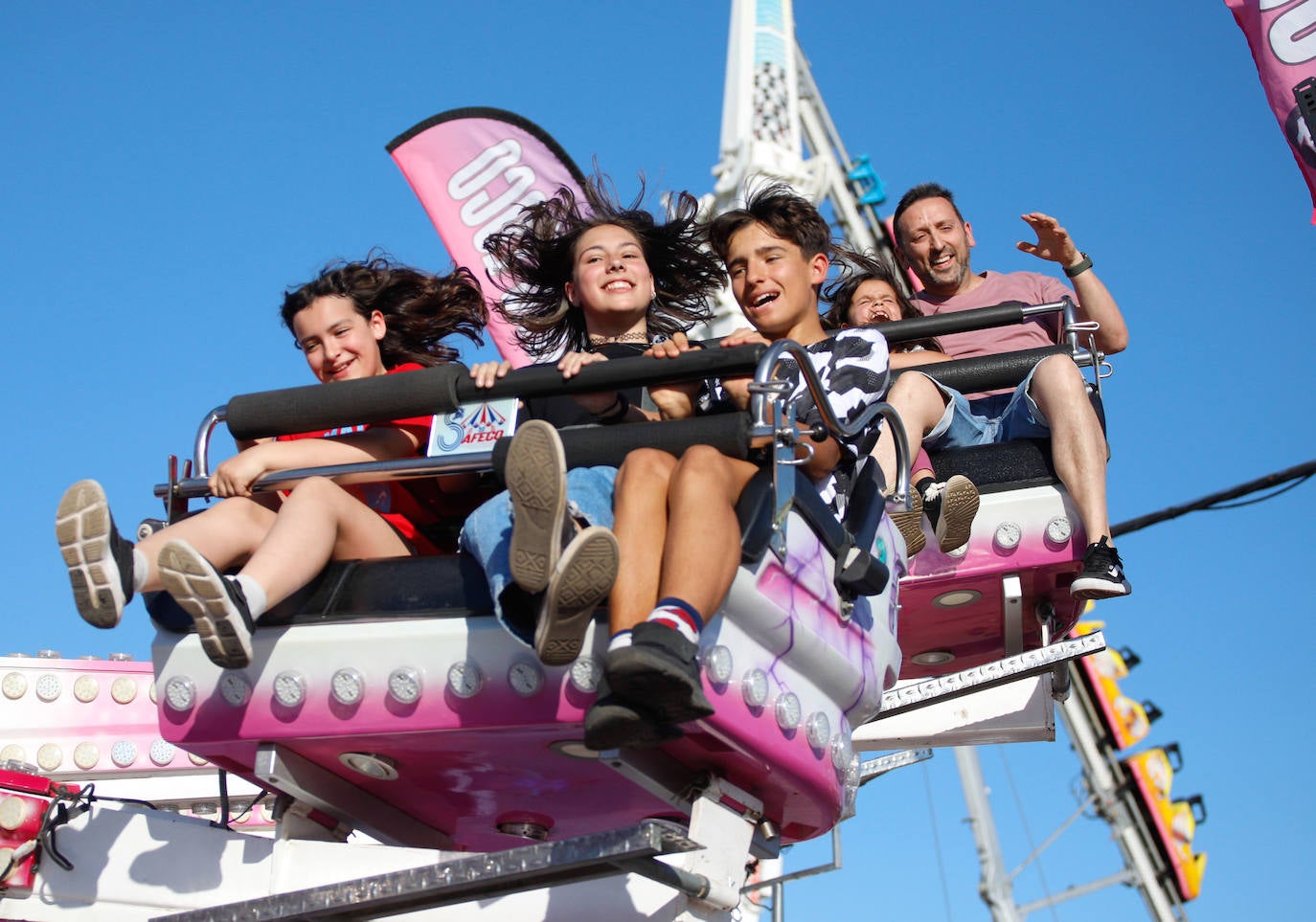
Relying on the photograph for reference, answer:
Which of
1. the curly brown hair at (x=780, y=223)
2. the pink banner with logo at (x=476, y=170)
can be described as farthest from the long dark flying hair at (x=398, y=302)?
the pink banner with logo at (x=476, y=170)

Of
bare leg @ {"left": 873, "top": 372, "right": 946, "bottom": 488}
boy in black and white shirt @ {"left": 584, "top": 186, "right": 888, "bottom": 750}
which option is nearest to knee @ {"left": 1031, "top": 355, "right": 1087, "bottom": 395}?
bare leg @ {"left": 873, "top": 372, "right": 946, "bottom": 488}

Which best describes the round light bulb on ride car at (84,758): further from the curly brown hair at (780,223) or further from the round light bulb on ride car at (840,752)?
the round light bulb on ride car at (840,752)

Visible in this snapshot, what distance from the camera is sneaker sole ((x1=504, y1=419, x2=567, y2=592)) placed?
2666 mm

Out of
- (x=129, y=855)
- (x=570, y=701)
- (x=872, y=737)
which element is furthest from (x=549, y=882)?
(x=872, y=737)

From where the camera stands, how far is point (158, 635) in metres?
3.25

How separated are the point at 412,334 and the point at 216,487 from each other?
3.79 feet

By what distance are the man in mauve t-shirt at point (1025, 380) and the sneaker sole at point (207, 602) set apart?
2.04 metres

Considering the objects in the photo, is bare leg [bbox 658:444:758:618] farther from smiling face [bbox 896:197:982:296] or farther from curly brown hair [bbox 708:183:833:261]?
smiling face [bbox 896:197:982:296]

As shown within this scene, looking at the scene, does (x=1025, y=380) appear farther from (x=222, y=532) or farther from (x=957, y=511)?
(x=222, y=532)

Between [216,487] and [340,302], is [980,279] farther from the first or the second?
[216,487]

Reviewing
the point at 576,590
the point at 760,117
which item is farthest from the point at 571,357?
the point at 760,117

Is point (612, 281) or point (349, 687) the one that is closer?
point (349, 687)

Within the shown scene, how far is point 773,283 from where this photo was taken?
4395 mm

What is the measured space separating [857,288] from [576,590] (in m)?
2.89
